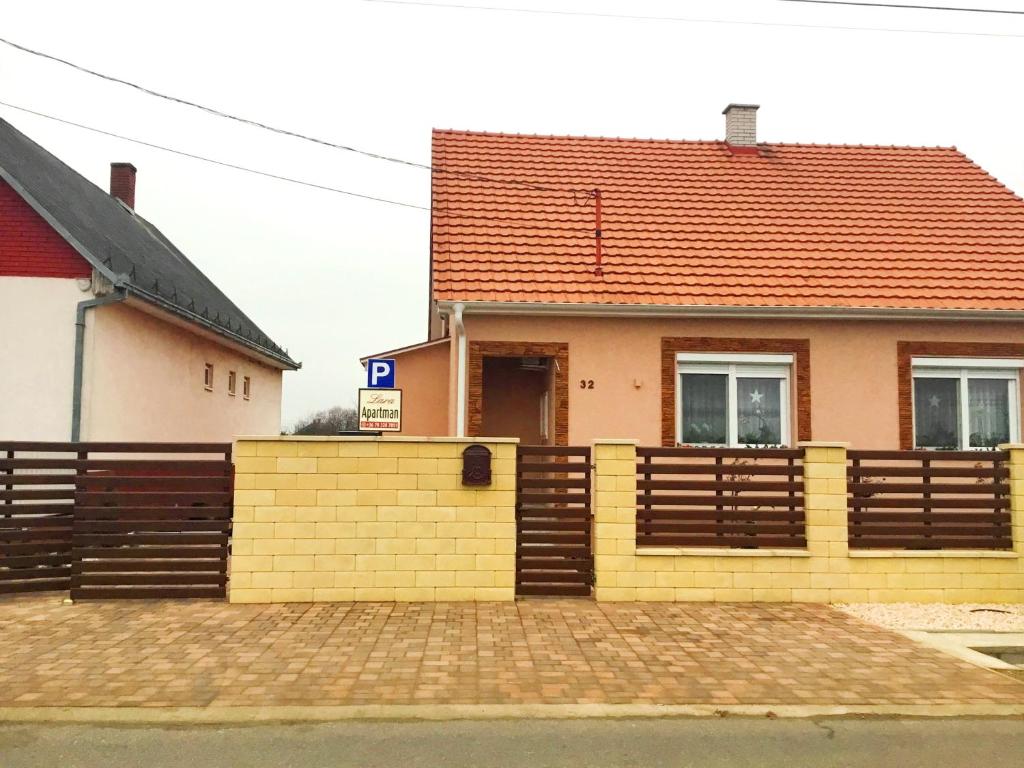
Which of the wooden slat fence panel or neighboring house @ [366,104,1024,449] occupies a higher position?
neighboring house @ [366,104,1024,449]

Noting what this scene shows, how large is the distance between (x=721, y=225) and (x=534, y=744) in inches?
405

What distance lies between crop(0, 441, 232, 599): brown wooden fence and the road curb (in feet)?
9.74

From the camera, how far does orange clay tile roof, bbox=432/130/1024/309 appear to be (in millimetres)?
11742

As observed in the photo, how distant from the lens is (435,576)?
26.7 feet

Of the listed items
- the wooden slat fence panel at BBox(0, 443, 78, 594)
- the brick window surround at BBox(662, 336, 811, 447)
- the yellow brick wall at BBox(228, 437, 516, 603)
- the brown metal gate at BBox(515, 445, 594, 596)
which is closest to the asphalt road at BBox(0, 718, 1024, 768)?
the yellow brick wall at BBox(228, 437, 516, 603)

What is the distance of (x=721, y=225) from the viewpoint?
13344 mm

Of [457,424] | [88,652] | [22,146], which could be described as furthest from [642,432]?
[22,146]

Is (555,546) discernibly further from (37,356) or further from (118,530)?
(37,356)

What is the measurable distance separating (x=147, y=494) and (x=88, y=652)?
1960 mm

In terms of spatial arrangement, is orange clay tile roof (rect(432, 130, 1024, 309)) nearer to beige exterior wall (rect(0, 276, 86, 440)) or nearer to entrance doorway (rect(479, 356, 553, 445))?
entrance doorway (rect(479, 356, 553, 445))

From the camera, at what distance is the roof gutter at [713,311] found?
1114 cm

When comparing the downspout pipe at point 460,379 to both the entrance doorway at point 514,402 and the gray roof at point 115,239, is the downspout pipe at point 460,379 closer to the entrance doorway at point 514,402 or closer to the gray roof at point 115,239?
the entrance doorway at point 514,402

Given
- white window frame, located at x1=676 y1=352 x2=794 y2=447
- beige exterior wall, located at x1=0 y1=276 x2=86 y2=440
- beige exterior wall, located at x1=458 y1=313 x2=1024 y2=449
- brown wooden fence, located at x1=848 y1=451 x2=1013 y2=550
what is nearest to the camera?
brown wooden fence, located at x1=848 y1=451 x2=1013 y2=550

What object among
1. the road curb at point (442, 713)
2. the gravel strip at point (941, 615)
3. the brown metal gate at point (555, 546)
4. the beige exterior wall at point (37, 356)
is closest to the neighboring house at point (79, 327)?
the beige exterior wall at point (37, 356)
